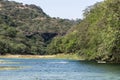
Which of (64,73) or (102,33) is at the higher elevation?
(102,33)

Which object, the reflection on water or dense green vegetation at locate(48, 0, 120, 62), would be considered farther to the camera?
dense green vegetation at locate(48, 0, 120, 62)

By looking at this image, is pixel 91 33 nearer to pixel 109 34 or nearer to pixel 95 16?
pixel 95 16

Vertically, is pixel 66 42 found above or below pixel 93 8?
below

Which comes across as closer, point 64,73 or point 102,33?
point 64,73

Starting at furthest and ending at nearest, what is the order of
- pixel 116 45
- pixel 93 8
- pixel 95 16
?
1. pixel 93 8
2. pixel 95 16
3. pixel 116 45

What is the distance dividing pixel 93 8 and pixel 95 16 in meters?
8.76

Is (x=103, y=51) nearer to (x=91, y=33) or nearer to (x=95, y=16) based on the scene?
(x=91, y=33)

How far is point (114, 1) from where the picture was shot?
8175cm

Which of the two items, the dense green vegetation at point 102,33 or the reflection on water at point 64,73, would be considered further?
the dense green vegetation at point 102,33

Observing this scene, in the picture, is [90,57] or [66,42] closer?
[90,57]

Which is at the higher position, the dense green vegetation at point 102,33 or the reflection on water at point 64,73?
the dense green vegetation at point 102,33

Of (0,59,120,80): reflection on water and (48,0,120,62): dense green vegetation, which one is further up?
(48,0,120,62): dense green vegetation

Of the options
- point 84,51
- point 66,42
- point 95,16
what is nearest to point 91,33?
point 84,51

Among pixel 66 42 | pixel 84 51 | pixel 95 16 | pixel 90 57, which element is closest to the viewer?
pixel 90 57
